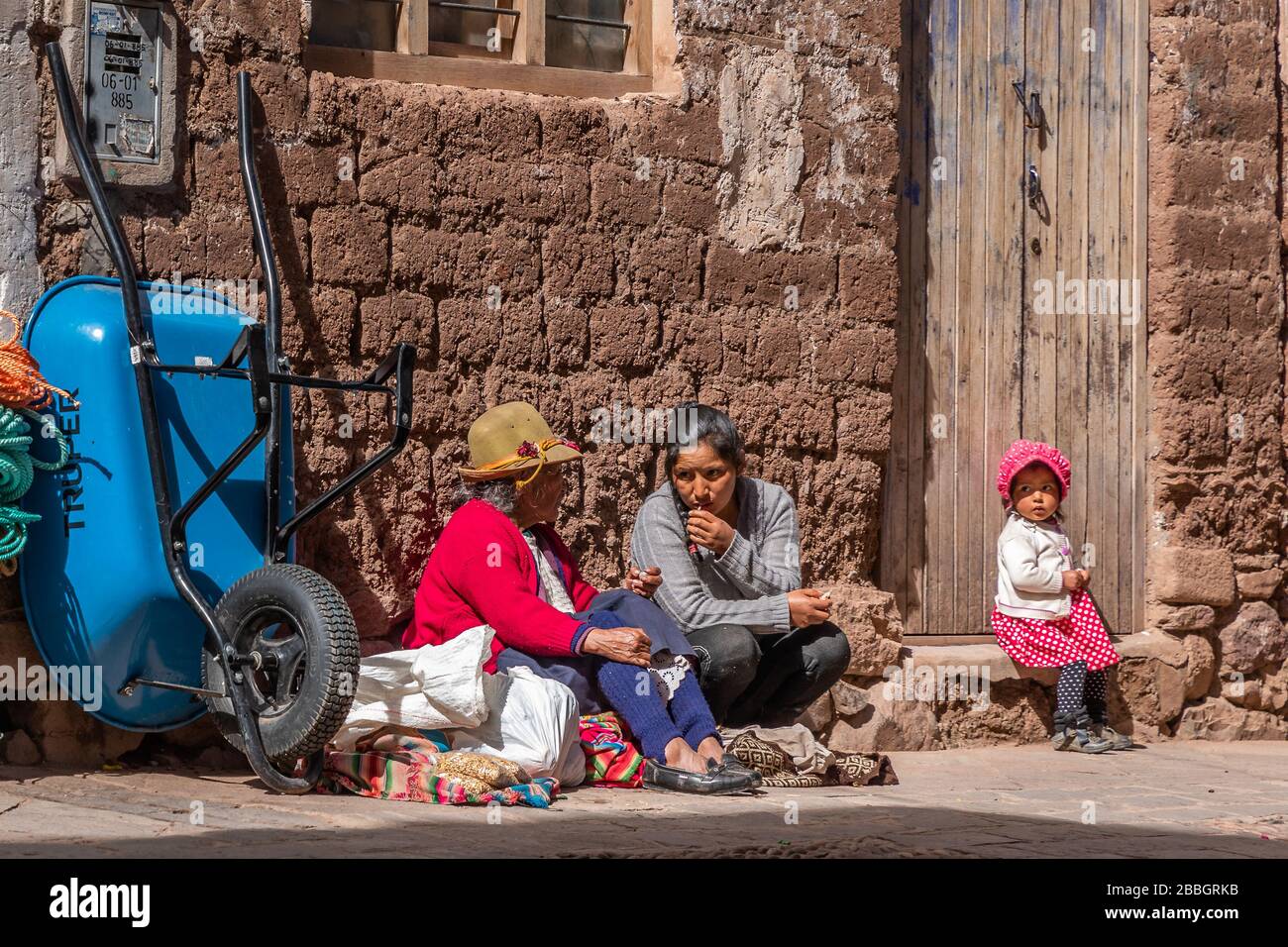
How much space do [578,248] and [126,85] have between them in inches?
59.3

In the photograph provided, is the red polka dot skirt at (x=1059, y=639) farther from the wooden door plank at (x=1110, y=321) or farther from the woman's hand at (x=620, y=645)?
the woman's hand at (x=620, y=645)

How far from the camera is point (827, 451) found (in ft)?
19.1

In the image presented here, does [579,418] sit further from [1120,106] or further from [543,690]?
[1120,106]

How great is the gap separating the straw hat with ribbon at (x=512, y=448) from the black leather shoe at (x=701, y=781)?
99cm

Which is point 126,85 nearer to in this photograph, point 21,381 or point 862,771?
point 21,381

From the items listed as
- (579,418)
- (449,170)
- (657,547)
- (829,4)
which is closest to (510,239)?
(449,170)

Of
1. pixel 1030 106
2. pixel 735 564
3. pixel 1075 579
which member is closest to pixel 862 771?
pixel 735 564

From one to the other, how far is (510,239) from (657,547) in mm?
1124

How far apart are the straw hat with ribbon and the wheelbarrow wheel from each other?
34.7 inches

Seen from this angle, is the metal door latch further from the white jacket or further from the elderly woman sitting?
the elderly woman sitting

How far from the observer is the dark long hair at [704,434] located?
5254 millimetres

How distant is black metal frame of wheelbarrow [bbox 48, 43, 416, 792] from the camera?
13.5 feet

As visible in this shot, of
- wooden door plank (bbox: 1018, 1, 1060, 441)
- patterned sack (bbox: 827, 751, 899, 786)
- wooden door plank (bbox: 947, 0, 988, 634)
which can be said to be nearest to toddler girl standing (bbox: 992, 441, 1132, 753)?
wooden door plank (bbox: 947, 0, 988, 634)

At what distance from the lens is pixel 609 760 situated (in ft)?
15.4
